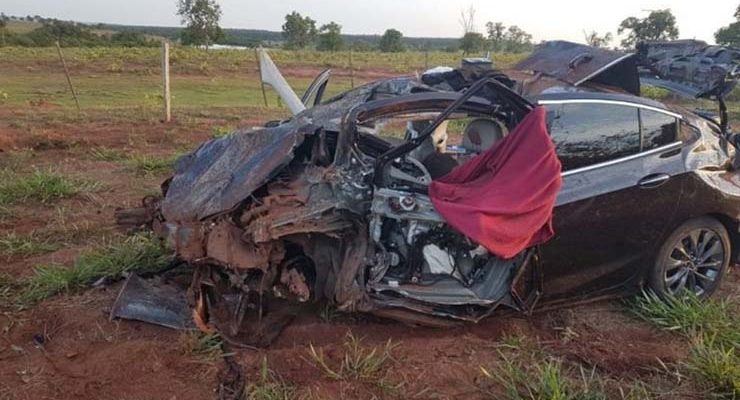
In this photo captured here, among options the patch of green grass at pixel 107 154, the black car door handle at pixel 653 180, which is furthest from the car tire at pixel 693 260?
the patch of green grass at pixel 107 154

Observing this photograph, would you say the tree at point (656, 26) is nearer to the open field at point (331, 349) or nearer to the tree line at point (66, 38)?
the open field at point (331, 349)

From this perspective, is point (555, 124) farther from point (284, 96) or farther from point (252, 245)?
point (284, 96)

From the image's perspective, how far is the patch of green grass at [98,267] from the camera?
190 inches

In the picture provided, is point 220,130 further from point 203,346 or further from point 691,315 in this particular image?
point 691,315

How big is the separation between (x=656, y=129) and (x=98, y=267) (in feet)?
14.2

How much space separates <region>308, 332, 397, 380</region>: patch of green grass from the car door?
1.15 meters

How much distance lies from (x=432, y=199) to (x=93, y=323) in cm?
246

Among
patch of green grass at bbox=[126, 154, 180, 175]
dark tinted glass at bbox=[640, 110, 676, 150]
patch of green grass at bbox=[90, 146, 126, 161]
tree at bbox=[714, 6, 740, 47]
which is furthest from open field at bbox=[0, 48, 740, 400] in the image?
tree at bbox=[714, 6, 740, 47]

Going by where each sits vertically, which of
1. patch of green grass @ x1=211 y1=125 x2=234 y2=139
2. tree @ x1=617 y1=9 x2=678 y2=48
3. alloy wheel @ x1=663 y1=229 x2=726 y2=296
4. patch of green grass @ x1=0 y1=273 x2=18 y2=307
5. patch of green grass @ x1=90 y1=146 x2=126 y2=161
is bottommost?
patch of green grass @ x1=0 y1=273 x2=18 y2=307

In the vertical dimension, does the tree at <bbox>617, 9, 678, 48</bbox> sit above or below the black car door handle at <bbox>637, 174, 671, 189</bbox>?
above

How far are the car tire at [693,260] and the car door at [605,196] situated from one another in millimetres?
165

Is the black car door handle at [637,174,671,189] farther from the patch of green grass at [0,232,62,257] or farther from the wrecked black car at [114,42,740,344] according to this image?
the patch of green grass at [0,232,62,257]

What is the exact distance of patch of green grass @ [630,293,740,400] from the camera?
11.8ft

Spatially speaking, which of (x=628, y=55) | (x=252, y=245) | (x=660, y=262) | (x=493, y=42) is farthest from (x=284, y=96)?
(x=493, y=42)
